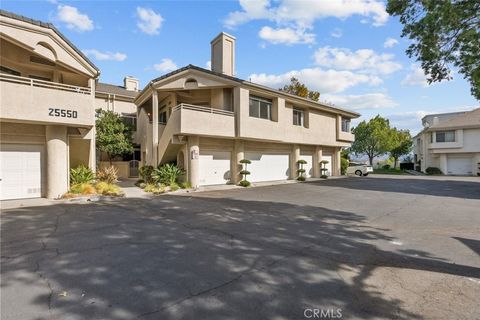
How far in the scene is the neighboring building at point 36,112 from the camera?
35.9 feet

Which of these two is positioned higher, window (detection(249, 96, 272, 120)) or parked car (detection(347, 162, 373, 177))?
window (detection(249, 96, 272, 120))

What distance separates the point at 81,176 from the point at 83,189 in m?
1.30

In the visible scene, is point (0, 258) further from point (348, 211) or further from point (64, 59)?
point (64, 59)

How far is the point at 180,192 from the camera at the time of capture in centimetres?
1539

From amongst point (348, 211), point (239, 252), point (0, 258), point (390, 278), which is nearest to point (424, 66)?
point (348, 211)

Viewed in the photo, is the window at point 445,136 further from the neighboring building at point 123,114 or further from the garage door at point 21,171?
the garage door at point 21,171

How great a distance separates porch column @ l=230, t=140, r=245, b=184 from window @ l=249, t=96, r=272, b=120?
235cm

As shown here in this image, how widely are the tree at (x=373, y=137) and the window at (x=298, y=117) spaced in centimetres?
3010

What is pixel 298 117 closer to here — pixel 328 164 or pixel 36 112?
pixel 328 164

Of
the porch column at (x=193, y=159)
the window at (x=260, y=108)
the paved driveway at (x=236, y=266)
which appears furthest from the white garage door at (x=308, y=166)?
the paved driveway at (x=236, y=266)

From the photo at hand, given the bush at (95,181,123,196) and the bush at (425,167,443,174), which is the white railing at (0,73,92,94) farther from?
the bush at (425,167,443,174)

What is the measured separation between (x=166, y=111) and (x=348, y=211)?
15.4m

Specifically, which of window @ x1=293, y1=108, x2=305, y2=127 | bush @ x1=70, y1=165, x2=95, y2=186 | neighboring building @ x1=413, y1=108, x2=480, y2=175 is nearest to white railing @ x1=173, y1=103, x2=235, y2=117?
bush @ x1=70, y1=165, x2=95, y2=186

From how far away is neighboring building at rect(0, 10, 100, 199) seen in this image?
10.9 meters
